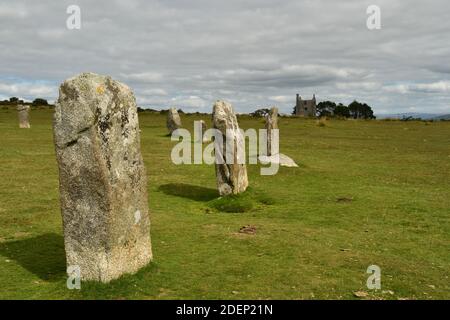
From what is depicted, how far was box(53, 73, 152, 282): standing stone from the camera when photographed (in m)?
8.29

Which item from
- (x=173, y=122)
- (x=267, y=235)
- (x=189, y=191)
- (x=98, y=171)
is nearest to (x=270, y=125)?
(x=189, y=191)

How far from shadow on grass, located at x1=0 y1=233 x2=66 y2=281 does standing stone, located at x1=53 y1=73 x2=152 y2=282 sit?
117 cm

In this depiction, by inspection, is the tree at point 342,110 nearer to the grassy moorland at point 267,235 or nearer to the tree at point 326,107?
the tree at point 326,107

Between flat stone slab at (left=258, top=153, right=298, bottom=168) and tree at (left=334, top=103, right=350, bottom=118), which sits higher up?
tree at (left=334, top=103, right=350, bottom=118)

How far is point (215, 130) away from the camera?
17.8 m

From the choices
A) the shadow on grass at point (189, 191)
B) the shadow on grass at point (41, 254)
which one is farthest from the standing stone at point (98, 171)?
the shadow on grass at point (189, 191)

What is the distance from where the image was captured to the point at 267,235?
12.3 m

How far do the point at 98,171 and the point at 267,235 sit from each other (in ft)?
18.2

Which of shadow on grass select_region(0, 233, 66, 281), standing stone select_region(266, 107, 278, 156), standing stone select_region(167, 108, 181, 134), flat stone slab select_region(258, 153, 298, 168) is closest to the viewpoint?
shadow on grass select_region(0, 233, 66, 281)

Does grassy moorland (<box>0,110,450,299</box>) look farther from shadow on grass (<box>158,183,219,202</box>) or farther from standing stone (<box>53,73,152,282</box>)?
standing stone (<box>53,73,152,282</box>)

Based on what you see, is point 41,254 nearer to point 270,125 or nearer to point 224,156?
point 224,156

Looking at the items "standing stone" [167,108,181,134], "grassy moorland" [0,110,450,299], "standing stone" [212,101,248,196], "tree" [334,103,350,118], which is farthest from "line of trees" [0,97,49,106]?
"tree" [334,103,350,118]

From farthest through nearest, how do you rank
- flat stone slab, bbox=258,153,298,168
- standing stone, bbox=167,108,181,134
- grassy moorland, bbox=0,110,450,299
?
standing stone, bbox=167,108,181,134 → flat stone slab, bbox=258,153,298,168 → grassy moorland, bbox=0,110,450,299
